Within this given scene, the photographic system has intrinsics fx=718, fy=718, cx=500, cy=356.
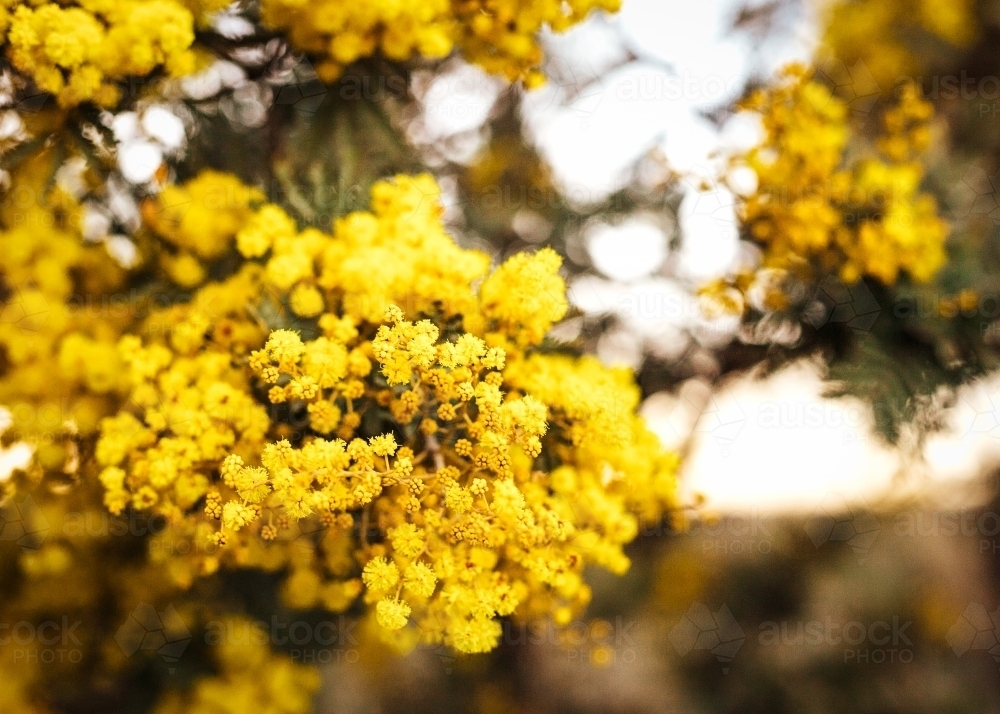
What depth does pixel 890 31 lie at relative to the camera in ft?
12.8

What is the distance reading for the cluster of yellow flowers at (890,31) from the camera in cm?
376

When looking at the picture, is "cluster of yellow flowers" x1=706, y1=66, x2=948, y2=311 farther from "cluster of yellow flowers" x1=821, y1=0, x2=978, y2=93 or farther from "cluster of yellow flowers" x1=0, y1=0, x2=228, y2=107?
"cluster of yellow flowers" x1=821, y1=0, x2=978, y2=93

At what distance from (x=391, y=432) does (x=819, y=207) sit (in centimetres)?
150

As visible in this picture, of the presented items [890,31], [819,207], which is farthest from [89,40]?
[890,31]

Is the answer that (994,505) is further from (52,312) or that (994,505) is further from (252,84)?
(52,312)

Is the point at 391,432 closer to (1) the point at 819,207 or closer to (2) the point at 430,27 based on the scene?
(2) the point at 430,27

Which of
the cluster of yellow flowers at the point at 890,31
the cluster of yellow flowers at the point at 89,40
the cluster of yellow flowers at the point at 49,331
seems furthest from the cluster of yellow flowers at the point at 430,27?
the cluster of yellow flowers at the point at 890,31

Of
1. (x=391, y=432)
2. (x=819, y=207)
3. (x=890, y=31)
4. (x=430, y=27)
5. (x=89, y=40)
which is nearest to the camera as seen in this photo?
(x=391, y=432)

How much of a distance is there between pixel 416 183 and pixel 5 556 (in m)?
1.61

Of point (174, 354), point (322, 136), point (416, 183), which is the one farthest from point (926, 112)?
point (174, 354)

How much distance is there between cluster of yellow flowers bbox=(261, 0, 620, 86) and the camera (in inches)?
62.2

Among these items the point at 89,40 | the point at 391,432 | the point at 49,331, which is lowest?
the point at 49,331

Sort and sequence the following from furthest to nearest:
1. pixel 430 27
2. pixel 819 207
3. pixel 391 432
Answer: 1. pixel 819 207
2. pixel 430 27
3. pixel 391 432

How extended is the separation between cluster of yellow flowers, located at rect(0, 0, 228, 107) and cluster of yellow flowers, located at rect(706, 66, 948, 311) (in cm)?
157
